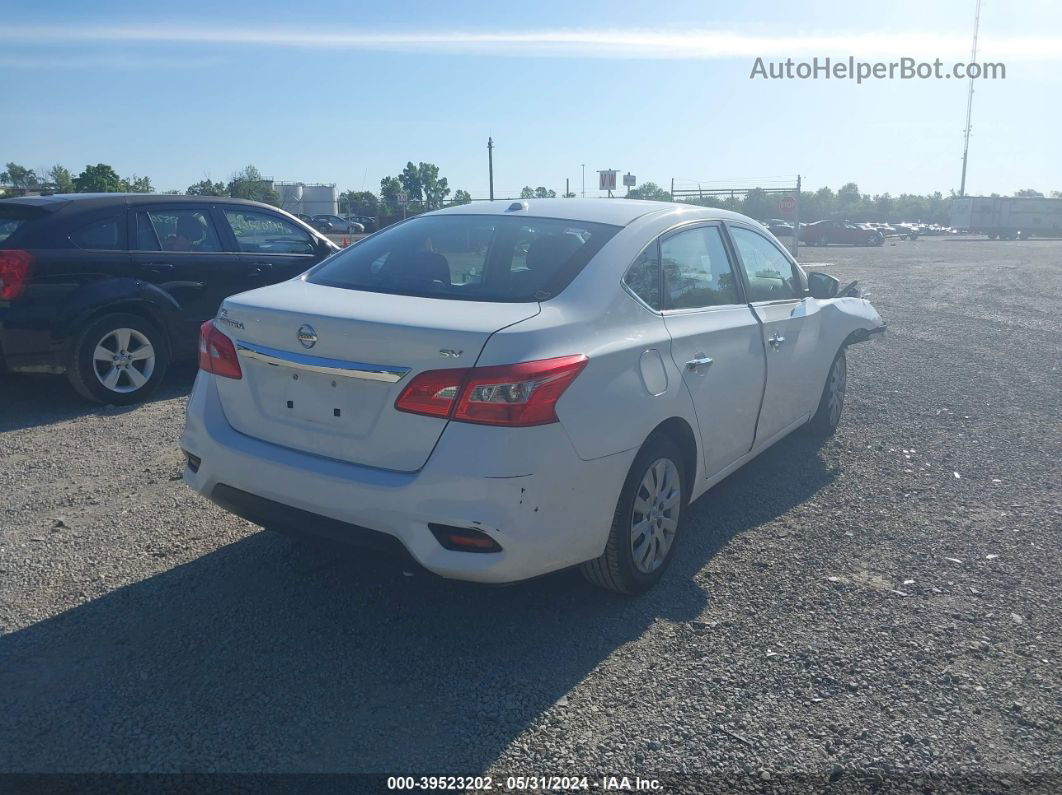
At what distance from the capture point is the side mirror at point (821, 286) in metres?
Result: 5.96

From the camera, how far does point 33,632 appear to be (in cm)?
359

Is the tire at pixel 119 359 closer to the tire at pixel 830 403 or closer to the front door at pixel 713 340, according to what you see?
the front door at pixel 713 340

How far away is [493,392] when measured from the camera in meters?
3.13

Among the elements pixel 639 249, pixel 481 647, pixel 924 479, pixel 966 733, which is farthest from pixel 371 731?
pixel 924 479

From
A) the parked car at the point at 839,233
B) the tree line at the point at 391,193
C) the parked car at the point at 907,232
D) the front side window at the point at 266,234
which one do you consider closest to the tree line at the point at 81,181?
the tree line at the point at 391,193

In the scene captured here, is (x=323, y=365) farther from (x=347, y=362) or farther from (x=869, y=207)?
(x=869, y=207)

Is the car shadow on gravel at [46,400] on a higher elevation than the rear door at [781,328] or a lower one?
lower

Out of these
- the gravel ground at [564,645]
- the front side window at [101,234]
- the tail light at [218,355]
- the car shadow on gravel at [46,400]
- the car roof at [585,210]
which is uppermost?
the car roof at [585,210]

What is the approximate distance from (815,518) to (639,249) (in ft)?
6.58

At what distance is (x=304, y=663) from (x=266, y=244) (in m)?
5.76

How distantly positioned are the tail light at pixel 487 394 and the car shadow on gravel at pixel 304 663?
2.15ft

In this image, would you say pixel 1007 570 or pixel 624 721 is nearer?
pixel 624 721

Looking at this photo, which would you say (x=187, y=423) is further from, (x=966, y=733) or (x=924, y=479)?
(x=924, y=479)

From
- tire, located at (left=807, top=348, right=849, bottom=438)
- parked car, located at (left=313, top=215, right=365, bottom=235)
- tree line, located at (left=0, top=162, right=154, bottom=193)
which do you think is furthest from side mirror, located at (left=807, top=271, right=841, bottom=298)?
parked car, located at (left=313, top=215, right=365, bottom=235)
